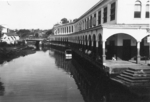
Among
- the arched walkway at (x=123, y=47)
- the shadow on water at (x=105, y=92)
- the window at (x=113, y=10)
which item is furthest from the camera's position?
the window at (x=113, y=10)

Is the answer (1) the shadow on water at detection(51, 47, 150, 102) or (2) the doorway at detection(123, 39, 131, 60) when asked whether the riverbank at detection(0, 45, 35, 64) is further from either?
(2) the doorway at detection(123, 39, 131, 60)

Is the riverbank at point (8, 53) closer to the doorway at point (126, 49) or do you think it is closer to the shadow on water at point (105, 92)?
the shadow on water at point (105, 92)

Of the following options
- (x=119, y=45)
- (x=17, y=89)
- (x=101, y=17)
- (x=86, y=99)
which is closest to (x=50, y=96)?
(x=86, y=99)

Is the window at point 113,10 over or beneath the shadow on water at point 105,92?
over

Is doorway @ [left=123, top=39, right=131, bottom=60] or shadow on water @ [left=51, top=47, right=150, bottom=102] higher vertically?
doorway @ [left=123, top=39, right=131, bottom=60]

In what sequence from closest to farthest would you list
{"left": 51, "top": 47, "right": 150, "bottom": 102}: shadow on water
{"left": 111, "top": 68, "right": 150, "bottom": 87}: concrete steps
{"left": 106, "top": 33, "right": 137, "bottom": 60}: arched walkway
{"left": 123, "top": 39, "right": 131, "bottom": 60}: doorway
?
{"left": 51, "top": 47, "right": 150, "bottom": 102}: shadow on water, {"left": 111, "top": 68, "right": 150, "bottom": 87}: concrete steps, {"left": 106, "top": 33, "right": 137, "bottom": 60}: arched walkway, {"left": 123, "top": 39, "right": 131, "bottom": 60}: doorway

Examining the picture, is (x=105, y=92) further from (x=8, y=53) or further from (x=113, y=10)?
(x=8, y=53)

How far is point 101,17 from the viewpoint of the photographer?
2353 cm

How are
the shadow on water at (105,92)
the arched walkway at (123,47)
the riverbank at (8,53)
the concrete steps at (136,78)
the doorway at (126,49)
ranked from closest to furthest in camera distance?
the shadow on water at (105,92), the concrete steps at (136,78), the arched walkway at (123,47), the doorway at (126,49), the riverbank at (8,53)

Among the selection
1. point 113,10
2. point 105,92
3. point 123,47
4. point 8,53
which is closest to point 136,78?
point 105,92

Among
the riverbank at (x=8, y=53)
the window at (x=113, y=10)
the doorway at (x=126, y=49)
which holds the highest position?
the window at (x=113, y=10)

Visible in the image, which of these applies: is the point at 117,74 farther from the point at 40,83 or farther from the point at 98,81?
the point at 40,83

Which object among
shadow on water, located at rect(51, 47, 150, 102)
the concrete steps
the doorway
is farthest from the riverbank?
the concrete steps

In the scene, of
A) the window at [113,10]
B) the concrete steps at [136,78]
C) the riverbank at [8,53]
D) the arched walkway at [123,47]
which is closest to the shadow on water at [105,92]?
the concrete steps at [136,78]
